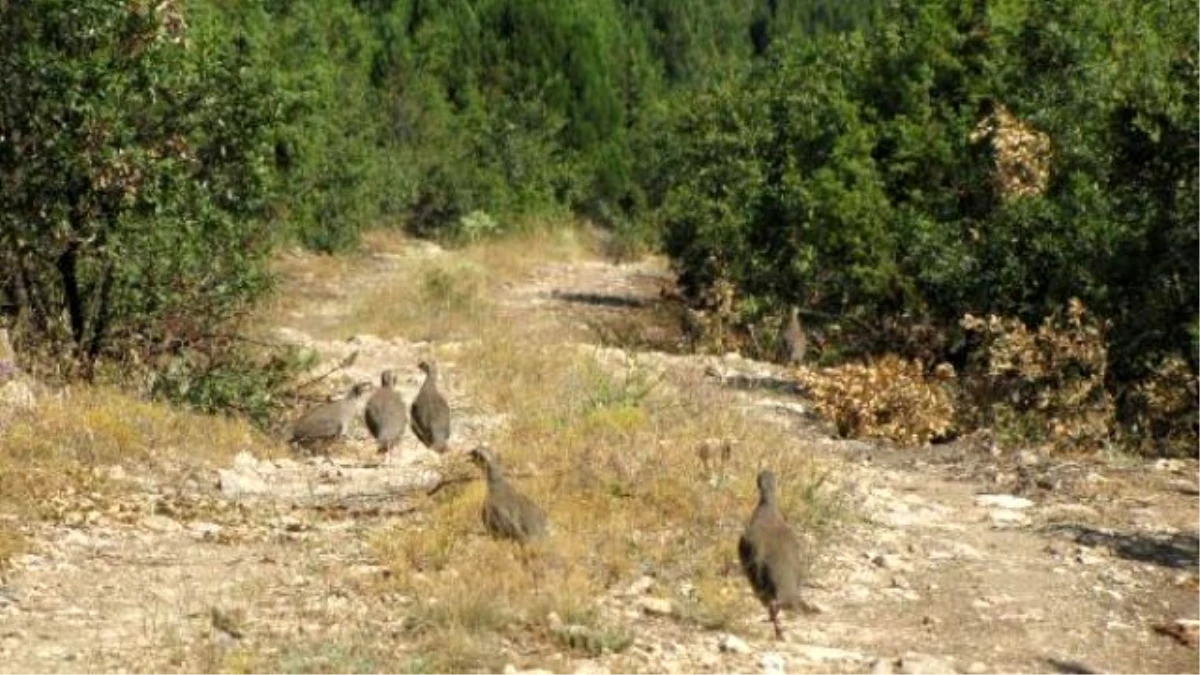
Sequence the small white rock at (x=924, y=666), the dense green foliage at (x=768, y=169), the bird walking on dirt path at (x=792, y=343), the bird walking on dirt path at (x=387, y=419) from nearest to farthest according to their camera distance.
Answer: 1. the small white rock at (x=924, y=666)
2. the bird walking on dirt path at (x=387, y=419)
3. the dense green foliage at (x=768, y=169)
4. the bird walking on dirt path at (x=792, y=343)

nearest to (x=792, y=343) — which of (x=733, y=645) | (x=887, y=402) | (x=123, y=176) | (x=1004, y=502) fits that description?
(x=887, y=402)

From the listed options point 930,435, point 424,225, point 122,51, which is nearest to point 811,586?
point 930,435

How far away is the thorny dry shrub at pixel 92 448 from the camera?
1039cm

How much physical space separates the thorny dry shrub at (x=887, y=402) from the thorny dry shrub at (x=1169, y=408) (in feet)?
6.35

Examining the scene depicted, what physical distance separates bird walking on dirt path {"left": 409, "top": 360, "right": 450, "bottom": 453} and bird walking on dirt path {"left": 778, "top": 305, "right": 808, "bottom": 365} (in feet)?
32.6

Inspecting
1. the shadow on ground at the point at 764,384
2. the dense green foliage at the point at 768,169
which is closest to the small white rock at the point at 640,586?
the dense green foliage at the point at 768,169

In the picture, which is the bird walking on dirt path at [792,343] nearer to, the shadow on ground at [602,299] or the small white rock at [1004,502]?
the small white rock at [1004,502]

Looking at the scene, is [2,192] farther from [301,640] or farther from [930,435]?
[930,435]

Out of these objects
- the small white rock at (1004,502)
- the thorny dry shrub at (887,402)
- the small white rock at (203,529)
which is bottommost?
the thorny dry shrub at (887,402)

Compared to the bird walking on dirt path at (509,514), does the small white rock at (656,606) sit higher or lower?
lower

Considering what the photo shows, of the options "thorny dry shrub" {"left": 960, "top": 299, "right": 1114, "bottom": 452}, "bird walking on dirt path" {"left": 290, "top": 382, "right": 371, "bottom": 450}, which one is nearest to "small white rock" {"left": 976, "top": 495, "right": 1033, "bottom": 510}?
"thorny dry shrub" {"left": 960, "top": 299, "right": 1114, "bottom": 452}

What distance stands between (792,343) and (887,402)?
6082 millimetres

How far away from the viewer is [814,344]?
949 inches

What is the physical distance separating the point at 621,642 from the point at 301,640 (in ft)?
5.40
